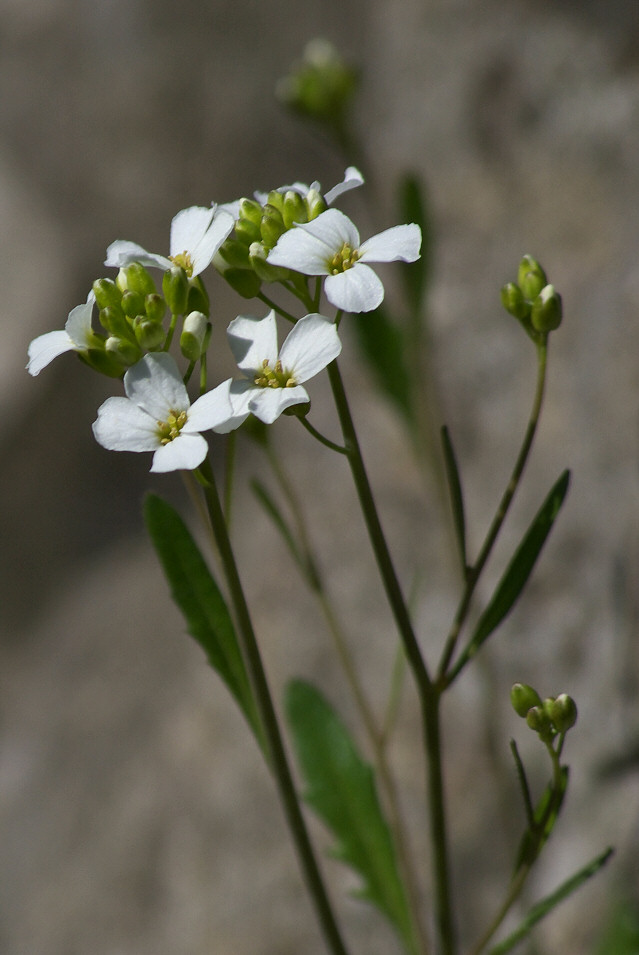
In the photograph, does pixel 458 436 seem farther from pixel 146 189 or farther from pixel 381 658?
pixel 146 189

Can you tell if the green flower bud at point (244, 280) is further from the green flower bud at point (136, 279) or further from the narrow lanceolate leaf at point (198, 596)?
the narrow lanceolate leaf at point (198, 596)

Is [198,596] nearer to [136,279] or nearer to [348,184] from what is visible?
[136,279]

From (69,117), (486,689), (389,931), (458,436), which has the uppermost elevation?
(69,117)

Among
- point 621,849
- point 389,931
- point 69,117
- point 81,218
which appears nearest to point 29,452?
point 81,218

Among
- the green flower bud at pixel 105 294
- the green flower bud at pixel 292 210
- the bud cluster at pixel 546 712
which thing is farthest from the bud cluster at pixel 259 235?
the bud cluster at pixel 546 712

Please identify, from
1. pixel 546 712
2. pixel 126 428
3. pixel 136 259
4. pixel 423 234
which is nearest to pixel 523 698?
pixel 546 712
